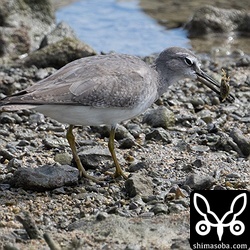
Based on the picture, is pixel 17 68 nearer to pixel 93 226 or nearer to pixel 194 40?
pixel 194 40

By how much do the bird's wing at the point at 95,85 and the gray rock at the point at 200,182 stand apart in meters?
0.95

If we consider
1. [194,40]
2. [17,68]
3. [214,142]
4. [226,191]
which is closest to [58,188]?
[226,191]

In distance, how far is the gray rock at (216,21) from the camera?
1499cm

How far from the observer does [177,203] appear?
707cm

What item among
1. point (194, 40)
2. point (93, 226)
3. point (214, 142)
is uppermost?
point (93, 226)

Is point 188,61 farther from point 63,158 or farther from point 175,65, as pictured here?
point 63,158

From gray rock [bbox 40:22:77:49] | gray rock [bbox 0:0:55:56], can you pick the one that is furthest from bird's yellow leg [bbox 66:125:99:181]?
gray rock [bbox 0:0:55:56]

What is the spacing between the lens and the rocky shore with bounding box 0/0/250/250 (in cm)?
639

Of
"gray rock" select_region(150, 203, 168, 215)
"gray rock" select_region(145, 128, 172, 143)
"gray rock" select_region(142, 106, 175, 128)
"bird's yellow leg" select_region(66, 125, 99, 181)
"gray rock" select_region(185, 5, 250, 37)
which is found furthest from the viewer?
"gray rock" select_region(185, 5, 250, 37)

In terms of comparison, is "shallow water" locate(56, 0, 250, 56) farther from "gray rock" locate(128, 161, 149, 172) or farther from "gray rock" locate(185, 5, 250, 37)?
"gray rock" locate(128, 161, 149, 172)

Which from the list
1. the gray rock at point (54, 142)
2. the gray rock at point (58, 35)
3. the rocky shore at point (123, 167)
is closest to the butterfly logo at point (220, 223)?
the rocky shore at point (123, 167)

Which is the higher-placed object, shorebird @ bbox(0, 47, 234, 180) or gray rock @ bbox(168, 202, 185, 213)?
shorebird @ bbox(0, 47, 234, 180)

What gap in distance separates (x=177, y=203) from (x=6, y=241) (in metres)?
1.63

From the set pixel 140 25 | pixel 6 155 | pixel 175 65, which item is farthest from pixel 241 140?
pixel 140 25
